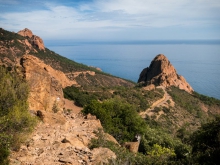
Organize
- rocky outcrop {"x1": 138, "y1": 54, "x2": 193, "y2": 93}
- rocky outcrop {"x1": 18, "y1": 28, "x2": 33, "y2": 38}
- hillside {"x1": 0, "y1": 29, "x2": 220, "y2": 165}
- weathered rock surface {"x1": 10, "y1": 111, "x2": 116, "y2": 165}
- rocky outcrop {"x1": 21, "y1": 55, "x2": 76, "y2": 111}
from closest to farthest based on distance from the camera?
weathered rock surface {"x1": 10, "y1": 111, "x2": 116, "y2": 165}
hillside {"x1": 0, "y1": 29, "x2": 220, "y2": 165}
rocky outcrop {"x1": 21, "y1": 55, "x2": 76, "y2": 111}
rocky outcrop {"x1": 138, "y1": 54, "x2": 193, "y2": 93}
rocky outcrop {"x1": 18, "y1": 28, "x2": 33, "y2": 38}

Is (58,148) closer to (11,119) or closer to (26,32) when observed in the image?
(11,119)

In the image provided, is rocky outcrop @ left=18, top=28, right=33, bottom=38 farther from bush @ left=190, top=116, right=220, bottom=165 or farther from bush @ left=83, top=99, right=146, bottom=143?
bush @ left=190, top=116, right=220, bottom=165

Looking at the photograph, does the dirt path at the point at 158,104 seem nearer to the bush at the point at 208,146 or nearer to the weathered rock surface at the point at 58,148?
the weathered rock surface at the point at 58,148

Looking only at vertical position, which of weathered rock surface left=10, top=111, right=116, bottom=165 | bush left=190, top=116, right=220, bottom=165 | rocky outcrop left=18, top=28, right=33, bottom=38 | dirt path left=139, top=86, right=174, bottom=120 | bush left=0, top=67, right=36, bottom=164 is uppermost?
rocky outcrop left=18, top=28, right=33, bottom=38

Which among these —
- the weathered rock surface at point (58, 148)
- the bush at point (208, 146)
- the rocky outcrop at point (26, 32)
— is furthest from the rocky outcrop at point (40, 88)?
the rocky outcrop at point (26, 32)

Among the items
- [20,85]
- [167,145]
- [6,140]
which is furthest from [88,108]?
[6,140]

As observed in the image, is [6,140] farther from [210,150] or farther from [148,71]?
[148,71]

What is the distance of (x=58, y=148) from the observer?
11.8 meters

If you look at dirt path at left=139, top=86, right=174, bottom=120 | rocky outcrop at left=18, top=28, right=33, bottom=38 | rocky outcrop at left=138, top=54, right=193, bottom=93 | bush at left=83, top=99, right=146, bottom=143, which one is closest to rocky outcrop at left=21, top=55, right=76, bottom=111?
bush at left=83, top=99, right=146, bottom=143

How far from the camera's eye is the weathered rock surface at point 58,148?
1048 cm

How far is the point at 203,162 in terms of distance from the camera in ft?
32.9

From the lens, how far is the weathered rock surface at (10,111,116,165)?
10.5 meters

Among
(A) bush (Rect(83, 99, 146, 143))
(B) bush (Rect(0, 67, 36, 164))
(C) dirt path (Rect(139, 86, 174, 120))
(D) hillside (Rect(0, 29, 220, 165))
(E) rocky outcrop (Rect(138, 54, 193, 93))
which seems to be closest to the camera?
(B) bush (Rect(0, 67, 36, 164))

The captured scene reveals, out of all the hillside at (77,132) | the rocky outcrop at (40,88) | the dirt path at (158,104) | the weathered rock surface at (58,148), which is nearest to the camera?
the weathered rock surface at (58,148)
